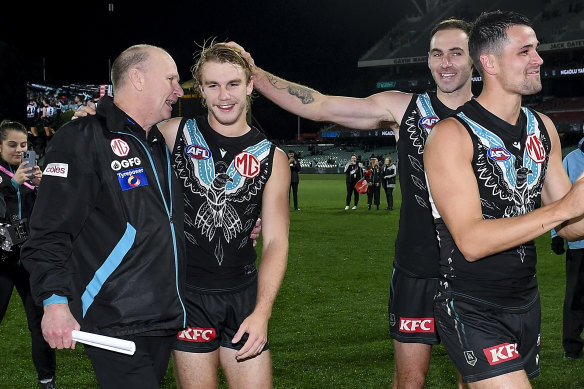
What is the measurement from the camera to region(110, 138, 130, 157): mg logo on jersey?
330 centimetres

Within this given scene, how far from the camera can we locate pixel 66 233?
10.3 feet

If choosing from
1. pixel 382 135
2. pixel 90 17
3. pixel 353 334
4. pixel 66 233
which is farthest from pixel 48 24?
pixel 66 233

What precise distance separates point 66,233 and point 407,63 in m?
70.6

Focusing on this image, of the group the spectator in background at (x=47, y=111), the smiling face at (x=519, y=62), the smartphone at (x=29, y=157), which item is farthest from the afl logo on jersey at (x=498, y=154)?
the spectator in background at (x=47, y=111)

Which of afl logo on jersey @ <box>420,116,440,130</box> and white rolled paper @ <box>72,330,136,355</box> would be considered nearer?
white rolled paper @ <box>72,330,136,355</box>

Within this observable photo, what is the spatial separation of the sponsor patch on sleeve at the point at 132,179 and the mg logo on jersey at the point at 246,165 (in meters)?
0.85

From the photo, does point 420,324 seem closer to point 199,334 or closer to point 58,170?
point 199,334

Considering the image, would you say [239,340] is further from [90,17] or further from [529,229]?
[90,17]

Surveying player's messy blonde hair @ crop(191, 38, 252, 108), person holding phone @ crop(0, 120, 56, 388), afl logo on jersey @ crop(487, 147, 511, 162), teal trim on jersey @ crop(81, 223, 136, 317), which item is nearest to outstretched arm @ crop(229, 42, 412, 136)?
player's messy blonde hair @ crop(191, 38, 252, 108)

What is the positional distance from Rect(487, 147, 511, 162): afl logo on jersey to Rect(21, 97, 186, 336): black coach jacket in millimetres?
1553

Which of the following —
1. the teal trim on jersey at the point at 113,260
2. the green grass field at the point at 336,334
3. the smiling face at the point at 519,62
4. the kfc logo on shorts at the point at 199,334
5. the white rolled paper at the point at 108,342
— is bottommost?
the green grass field at the point at 336,334

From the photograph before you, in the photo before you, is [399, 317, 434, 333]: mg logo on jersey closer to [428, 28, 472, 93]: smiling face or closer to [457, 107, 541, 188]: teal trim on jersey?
[457, 107, 541, 188]: teal trim on jersey

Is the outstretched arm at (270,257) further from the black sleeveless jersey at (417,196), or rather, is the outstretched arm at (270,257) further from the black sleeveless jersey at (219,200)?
the black sleeveless jersey at (417,196)

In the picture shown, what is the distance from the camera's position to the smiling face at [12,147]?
680 centimetres
